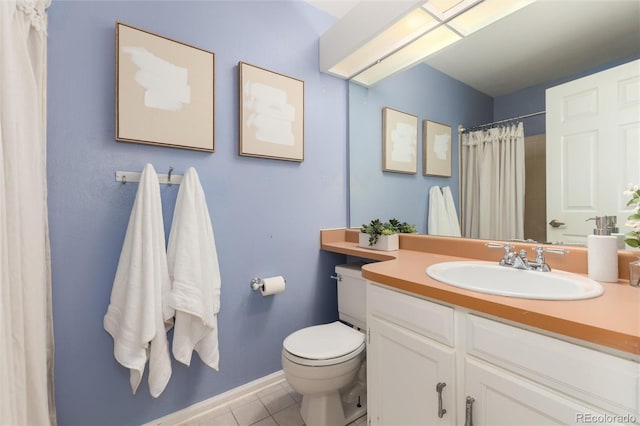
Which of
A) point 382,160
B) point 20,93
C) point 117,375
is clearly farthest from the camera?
point 382,160

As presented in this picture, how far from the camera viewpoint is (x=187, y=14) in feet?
4.63

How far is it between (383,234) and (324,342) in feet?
2.25

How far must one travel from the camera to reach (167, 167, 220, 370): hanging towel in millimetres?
1252

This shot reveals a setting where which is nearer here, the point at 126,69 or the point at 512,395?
the point at 512,395

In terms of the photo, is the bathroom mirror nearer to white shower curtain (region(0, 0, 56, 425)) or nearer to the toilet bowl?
the toilet bowl

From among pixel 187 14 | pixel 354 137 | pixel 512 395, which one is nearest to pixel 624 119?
pixel 512 395

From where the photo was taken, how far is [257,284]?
5.31 feet

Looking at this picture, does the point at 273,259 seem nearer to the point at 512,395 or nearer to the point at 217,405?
the point at 217,405

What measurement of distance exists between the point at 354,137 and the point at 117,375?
192 centimetres

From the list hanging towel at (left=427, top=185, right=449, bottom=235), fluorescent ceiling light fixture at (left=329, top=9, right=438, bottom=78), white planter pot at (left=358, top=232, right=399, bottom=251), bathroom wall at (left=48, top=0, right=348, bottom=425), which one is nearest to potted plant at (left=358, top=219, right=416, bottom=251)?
white planter pot at (left=358, top=232, right=399, bottom=251)

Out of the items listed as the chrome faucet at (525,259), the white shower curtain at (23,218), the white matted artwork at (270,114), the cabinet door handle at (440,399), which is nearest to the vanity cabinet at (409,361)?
the cabinet door handle at (440,399)

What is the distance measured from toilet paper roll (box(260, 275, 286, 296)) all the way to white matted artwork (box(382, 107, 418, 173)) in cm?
103

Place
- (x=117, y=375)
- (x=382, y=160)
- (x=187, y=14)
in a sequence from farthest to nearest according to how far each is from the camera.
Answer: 1. (x=382, y=160)
2. (x=187, y=14)
3. (x=117, y=375)

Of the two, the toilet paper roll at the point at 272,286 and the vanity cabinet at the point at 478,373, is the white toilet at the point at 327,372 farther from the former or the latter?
the toilet paper roll at the point at 272,286
